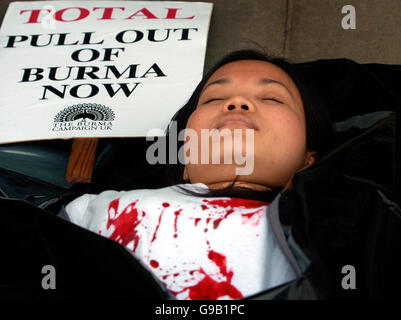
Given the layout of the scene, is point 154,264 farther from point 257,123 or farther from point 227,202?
point 257,123

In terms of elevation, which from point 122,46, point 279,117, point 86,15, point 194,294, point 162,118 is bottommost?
point 194,294

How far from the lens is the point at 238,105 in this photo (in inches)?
54.1

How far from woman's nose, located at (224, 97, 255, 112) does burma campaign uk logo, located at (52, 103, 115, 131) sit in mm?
424

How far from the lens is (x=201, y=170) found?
1.37m

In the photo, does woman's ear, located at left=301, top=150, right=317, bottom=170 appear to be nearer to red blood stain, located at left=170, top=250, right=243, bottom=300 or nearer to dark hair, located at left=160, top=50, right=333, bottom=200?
dark hair, located at left=160, top=50, right=333, bottom=200

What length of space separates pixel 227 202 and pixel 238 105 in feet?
0.68

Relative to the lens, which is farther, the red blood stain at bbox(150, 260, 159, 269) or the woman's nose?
the woman's nose

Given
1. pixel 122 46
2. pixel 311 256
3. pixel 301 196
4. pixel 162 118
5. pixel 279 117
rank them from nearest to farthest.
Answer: pixel 311 256, pixel 301 196, pixel 279 117, pixel 162 118, pixel 122 46

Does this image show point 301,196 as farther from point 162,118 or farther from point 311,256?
point 162,118

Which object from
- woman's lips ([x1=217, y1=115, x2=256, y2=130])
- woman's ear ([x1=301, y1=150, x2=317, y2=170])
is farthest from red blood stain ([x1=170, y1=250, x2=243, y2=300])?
woman's ear ([x1=301, y1=150, x2=317, y2=170])

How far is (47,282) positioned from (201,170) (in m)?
0.37

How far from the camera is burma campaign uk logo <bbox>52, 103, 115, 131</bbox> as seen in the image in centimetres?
170

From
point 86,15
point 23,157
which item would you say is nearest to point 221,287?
point 23,157

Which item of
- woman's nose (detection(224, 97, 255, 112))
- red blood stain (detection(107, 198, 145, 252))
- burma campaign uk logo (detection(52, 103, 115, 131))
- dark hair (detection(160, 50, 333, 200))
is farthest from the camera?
burma campaign uk logo (detection(52, 103, 115, 131))
